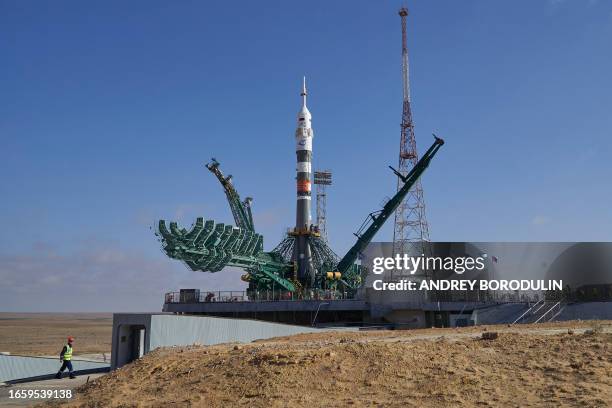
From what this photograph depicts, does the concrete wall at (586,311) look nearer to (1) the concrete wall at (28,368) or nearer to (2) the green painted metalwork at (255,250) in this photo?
(2) the green painted metalwork at (255,250)

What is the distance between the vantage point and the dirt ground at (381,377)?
14625 mm

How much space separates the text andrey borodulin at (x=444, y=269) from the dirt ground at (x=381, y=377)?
34448 millimetres

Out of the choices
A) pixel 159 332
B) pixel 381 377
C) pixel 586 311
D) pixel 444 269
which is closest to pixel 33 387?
pixel 159 332

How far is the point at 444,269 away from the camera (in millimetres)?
58062

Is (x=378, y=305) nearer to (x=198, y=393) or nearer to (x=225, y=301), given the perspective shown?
(x=225, y=301)

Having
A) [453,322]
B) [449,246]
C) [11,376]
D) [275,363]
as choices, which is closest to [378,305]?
[453,322]

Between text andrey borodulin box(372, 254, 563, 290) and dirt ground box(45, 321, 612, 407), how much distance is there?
113 ft

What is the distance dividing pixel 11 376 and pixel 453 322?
107 ft

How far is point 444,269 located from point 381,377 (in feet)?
143

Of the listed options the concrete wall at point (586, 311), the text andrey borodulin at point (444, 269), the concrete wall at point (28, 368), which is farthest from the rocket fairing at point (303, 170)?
the concrete wall at point (28, 368)

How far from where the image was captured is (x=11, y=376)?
27.4 meters

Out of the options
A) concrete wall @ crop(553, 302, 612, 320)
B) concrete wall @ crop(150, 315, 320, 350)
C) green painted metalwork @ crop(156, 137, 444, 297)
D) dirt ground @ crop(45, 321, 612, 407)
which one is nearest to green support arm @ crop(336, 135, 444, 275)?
green painted metalwork @ crop(156, 137, 444, 297)

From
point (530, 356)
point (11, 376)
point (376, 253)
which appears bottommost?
point (11, 376)

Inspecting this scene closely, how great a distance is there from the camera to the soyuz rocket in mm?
67062
